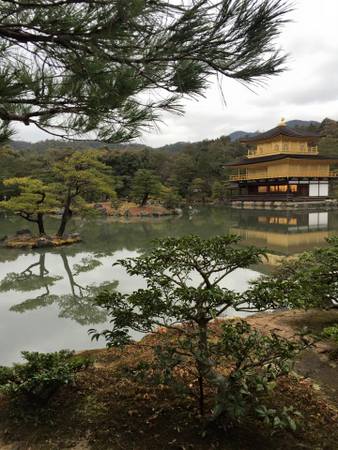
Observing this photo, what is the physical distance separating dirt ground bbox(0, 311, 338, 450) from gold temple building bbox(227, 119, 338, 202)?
20.2 metres

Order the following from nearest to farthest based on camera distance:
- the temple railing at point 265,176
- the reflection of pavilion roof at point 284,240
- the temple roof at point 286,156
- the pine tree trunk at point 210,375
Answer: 1. the pine tree trunk at point 210,375
2. the reflection of pavilion roof at point 284,240
3. the temple roof at point 286,156
4. the temple railing at point 265,176

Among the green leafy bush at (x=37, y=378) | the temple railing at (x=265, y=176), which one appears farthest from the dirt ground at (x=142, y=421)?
the temple railing at (x=265, y=176)

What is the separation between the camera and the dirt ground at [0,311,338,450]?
152cm

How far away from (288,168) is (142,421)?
2160 centimetres

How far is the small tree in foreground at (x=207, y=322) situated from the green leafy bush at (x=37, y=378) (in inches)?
12.7

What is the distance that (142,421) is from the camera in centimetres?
169

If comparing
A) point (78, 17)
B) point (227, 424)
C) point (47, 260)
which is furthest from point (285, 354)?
point (47, 260)

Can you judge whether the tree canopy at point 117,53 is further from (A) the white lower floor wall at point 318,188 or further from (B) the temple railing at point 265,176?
(A) the white lower floor wall at point 318,188

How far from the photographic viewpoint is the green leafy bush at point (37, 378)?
5.68ft

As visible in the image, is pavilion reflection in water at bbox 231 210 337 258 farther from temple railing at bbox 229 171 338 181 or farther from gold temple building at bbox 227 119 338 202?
temple railing at bbox 229 171 338 181

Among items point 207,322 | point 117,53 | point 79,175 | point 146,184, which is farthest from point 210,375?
point 146,184

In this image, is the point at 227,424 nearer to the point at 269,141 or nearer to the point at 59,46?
the point at 59,46

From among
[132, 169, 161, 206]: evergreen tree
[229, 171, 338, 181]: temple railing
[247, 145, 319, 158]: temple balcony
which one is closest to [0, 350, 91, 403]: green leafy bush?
[132, 169, 161, 206]: evergreen tree

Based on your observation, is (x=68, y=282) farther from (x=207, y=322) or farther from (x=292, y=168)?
(x=292, y=168)
